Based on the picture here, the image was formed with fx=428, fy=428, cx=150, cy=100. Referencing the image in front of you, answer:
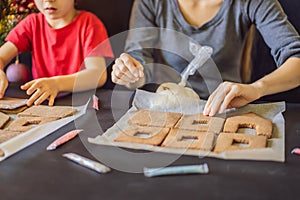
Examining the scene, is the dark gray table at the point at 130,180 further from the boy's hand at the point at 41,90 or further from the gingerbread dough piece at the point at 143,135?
the boy's hand at the point at 41,90

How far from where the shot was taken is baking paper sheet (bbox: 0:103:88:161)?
30.3 inches

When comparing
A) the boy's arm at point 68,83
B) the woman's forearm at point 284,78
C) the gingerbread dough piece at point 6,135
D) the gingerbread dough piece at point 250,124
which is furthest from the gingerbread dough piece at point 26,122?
the woman's forearm at point 284,78

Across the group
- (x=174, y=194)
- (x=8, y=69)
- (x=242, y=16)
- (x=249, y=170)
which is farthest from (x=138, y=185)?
(x=8, y=69)

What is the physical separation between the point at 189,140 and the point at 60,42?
70cm

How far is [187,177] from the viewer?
0.67m

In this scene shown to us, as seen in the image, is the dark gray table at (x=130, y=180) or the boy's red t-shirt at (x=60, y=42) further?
the boy's red t-shirt at (x=60, y=42)

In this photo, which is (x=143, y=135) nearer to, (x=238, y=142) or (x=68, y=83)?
(x=238, y=142)

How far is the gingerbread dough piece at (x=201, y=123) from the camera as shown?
86 centimetres

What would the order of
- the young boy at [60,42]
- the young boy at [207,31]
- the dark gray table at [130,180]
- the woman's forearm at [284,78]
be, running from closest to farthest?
1. the dark gray table at [130,180]
2. the woman's forearm at [284,78]
3. the young boy at [207,31]
4. the young boy at [60,42]

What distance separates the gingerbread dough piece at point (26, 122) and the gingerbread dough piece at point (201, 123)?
28 centimetres

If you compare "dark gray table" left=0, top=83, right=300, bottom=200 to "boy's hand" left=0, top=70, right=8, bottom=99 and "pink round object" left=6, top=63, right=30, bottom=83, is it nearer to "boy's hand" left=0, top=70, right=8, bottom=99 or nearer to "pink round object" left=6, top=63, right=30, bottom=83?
"boy's hand" left=0, top=70, right=8, bottom=99

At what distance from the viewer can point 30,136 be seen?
83 centimetres

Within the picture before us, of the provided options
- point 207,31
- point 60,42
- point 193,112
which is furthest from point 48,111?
point 207,31

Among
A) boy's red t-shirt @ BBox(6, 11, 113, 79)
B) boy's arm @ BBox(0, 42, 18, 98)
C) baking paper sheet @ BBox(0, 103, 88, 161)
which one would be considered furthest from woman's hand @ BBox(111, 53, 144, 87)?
boy's arm @ BBox(0, 42, 18, 98)
